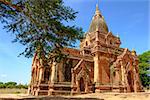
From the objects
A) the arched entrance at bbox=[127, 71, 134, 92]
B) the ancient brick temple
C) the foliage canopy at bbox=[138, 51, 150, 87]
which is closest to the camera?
the ancient brick temple

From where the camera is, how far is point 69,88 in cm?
2814

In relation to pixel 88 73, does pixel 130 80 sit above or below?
below

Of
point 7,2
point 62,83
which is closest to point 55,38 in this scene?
point 7,2

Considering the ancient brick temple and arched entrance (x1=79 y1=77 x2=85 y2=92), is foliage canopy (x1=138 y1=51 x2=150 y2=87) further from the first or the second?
arched entrance (x1=79 y1=77 x2=85 y2=92)

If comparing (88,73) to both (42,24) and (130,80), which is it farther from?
(42,24)

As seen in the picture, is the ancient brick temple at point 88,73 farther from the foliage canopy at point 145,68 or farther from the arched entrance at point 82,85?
the foliage canopy at point 145,68

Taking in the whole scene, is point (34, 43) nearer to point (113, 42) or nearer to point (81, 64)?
point (81, 64)

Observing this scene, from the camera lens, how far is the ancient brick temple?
28.0 meters

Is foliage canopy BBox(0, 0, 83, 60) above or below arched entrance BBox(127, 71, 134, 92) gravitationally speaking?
above

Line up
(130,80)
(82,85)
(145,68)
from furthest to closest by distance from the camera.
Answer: (145,68)
(130,80)
(82,85)

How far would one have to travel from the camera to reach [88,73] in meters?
30.8

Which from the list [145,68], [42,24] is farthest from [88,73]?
[145,68]

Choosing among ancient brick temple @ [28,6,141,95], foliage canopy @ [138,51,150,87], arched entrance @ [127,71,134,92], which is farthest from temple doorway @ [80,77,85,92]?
foliage canopy @ [138,51,150,87]

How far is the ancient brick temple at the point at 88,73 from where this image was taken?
2797 centimetres
